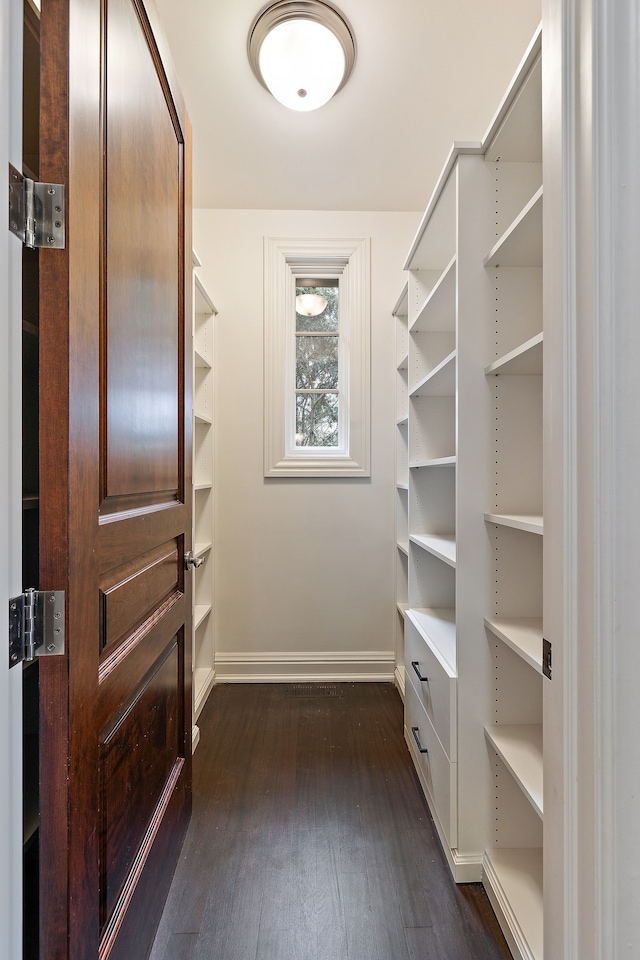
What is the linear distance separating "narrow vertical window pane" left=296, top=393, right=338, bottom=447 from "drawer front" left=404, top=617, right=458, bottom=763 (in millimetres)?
1332

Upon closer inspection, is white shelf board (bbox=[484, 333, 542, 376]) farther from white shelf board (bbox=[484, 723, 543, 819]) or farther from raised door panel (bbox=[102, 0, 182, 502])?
white shelf board (bbox=[484, 723, 543, 819])

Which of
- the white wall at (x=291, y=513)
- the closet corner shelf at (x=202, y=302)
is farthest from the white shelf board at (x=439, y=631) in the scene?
the closet corner shelf at (x=202, y=302)

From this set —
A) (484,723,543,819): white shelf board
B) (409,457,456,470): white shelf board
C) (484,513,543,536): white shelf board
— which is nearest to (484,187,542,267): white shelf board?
(409,457,456,470): white shelf board

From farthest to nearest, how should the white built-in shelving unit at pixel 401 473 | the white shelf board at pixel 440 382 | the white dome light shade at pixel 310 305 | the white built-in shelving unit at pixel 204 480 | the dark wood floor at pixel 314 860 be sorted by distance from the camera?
the white dome light shade at pixel 310 305 → the white built-in shelving unit at pixel 401 473 → the white built-in shelving unit at pixel 204 480 → the white shelf board at pixel 440 382 → the dark wood floor at pixel 314 860

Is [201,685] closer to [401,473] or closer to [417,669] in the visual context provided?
[417,669]

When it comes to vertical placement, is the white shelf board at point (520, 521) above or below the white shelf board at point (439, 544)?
above

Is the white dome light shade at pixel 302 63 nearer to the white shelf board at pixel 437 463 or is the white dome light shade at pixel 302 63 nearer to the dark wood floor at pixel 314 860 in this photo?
the white shelf board at pixel 437 463

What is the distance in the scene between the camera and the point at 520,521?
4.18 feet

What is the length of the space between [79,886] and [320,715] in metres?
1.89

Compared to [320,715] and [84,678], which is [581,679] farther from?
[320,715]

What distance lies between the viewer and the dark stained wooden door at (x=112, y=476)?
0.79 m

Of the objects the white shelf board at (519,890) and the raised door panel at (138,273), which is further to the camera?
the white shelf board at (519,890)

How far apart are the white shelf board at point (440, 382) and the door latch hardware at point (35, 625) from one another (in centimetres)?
128

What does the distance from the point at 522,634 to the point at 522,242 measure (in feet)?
3.33
